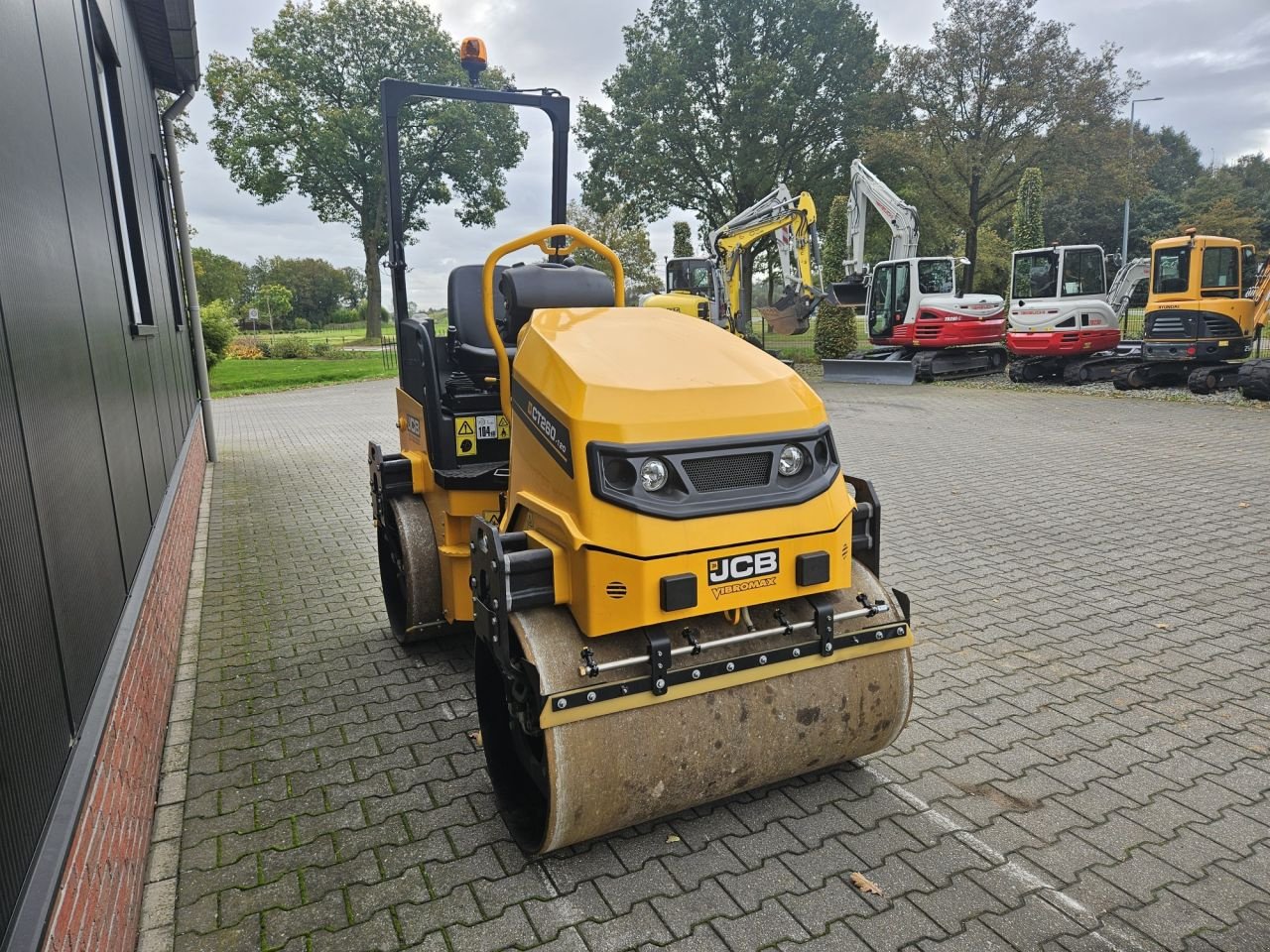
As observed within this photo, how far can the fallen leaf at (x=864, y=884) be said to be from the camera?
2840 millimetres

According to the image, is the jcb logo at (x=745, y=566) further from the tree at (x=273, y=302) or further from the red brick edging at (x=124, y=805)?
the tree at (x=273, y=302)

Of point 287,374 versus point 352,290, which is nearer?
point 287,374

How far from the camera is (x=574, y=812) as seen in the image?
2.76 meters

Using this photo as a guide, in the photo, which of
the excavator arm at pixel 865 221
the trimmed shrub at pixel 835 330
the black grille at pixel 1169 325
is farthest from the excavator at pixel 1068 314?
the trimmed shrub at pixel 835 330

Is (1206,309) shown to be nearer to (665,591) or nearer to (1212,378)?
(1212,378)

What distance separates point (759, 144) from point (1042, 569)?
26.6 meters

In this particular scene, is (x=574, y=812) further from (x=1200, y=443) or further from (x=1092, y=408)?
(x=1092, y=408)

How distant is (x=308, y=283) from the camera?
76.1 meters

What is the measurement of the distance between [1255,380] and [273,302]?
197 feet

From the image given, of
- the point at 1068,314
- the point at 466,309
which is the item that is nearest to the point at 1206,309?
the point at 1068,314


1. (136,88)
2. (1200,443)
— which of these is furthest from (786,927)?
(1200,443)

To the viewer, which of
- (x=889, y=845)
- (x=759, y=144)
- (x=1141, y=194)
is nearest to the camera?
(x=889, y=845)

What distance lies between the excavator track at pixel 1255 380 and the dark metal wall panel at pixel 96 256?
15.7 meters

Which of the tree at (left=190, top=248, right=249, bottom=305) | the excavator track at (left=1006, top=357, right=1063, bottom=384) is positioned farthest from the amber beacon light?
the tree at (left=190, top=248, right=249, bottom=305)
